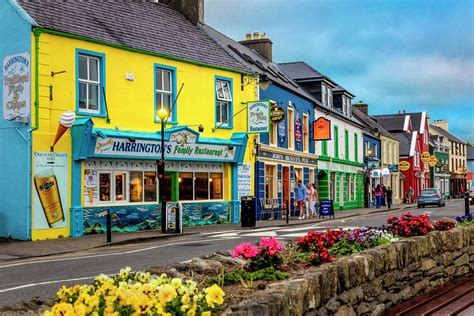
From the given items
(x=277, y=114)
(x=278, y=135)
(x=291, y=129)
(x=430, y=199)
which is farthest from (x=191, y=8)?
(x=430, y=199)

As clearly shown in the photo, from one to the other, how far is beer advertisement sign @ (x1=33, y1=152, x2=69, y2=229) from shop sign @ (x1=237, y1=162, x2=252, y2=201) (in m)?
9.48

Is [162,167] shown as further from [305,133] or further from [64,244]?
[305,133]

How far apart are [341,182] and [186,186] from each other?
69.3 ft

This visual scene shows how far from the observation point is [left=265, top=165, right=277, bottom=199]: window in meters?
30.4

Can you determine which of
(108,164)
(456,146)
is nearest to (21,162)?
(108,164)

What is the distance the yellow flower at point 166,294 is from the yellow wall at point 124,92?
15.4 meters

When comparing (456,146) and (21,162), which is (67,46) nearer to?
(21,162)

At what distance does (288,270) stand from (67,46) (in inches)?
596

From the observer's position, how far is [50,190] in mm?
19062

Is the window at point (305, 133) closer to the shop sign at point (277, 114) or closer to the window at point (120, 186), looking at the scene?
the shop sign at point (277, 114)

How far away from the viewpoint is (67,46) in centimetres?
1978

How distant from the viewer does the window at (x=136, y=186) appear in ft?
73.5

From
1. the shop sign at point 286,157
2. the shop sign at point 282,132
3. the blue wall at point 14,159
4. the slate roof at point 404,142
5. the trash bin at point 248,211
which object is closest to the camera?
the blue wall at point 14,159

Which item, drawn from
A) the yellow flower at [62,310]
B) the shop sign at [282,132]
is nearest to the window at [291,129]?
the shop sign at [282,132]
